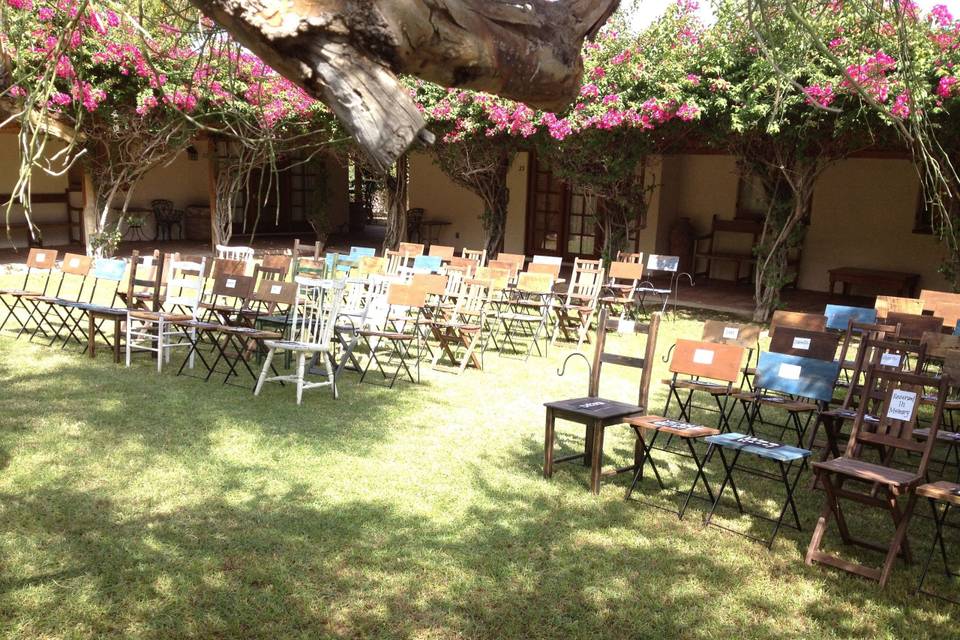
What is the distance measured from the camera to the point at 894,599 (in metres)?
3.91

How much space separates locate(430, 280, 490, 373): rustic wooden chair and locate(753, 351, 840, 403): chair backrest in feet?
10.2

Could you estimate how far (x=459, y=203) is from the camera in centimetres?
1822

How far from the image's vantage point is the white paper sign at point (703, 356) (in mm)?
5473

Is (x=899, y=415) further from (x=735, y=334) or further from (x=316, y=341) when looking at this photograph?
(x=316, y=341)

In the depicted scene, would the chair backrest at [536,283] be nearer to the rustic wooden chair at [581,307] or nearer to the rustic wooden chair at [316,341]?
the rustic wooden chair at [581,307]

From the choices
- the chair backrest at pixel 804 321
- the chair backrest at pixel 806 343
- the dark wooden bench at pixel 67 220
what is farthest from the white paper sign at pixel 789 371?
the dark wooden bench at pixel 67 220

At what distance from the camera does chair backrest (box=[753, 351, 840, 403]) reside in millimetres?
5492

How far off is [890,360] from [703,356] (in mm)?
1460

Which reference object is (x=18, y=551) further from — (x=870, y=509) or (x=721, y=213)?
(x=721, y=213)

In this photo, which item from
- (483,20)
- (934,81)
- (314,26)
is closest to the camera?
(314,26)

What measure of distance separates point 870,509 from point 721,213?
36.4ft

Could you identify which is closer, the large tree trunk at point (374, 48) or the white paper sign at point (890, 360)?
the large tree trunk at point (374, 48)

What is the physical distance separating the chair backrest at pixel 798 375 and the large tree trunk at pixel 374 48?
4212 mm

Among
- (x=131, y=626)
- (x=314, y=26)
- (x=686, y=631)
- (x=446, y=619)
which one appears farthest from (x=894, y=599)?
(x=314, y=26)
